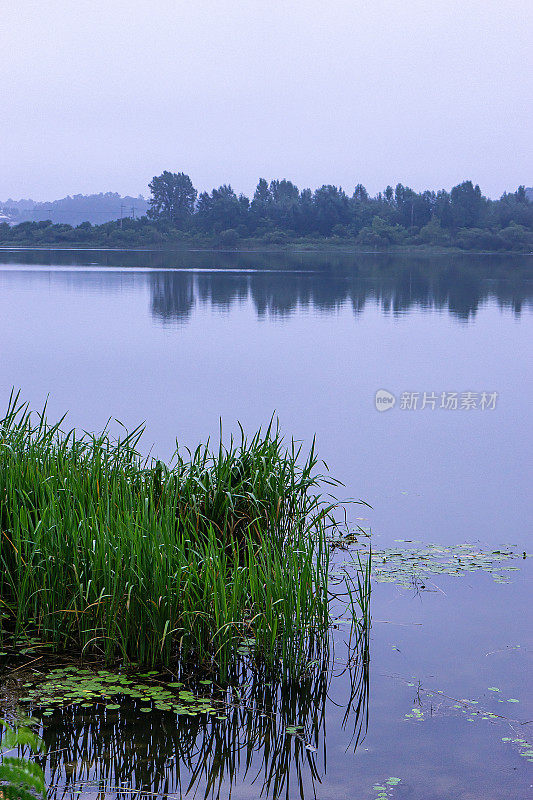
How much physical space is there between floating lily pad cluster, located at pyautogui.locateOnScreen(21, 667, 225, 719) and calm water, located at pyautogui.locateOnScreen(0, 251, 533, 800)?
0.09m

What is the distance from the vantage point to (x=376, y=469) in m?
9.96

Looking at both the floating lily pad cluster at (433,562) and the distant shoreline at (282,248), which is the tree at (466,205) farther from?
Result: the floating lily pad cluster at (433,562)

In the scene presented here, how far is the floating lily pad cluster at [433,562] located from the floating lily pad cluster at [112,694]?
218 centimetres

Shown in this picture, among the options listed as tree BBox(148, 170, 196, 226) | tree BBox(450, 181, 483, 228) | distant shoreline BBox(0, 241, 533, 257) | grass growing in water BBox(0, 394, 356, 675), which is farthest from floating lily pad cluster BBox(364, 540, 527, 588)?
tree BBox(148, 170, 196, 226)

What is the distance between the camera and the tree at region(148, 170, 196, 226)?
113 metres

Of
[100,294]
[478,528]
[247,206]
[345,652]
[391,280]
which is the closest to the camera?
[345,652]

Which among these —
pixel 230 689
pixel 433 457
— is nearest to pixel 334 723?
pixel 230 689

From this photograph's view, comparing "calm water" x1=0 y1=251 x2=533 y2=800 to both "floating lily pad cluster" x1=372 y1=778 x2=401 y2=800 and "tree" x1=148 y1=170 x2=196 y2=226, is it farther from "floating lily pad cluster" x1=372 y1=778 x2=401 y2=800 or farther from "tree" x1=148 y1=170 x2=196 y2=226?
"tree" x1=148 y1=170 x2=196 y2=226

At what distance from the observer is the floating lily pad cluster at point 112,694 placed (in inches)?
165

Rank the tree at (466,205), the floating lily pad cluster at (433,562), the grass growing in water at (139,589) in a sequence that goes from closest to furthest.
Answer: the grass growing in water at (139,589)
the floating lily pad cluster at (433,562)
the tree at (466,205)

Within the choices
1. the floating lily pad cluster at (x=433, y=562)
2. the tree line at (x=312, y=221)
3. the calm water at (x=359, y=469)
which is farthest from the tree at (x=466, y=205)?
the floating lily pad cluster at (x=433, y=562)

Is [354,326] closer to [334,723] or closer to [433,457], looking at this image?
[433,457]

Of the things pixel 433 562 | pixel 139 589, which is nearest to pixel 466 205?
pixel 433 562

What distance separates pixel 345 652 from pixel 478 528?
2991 millimetres
